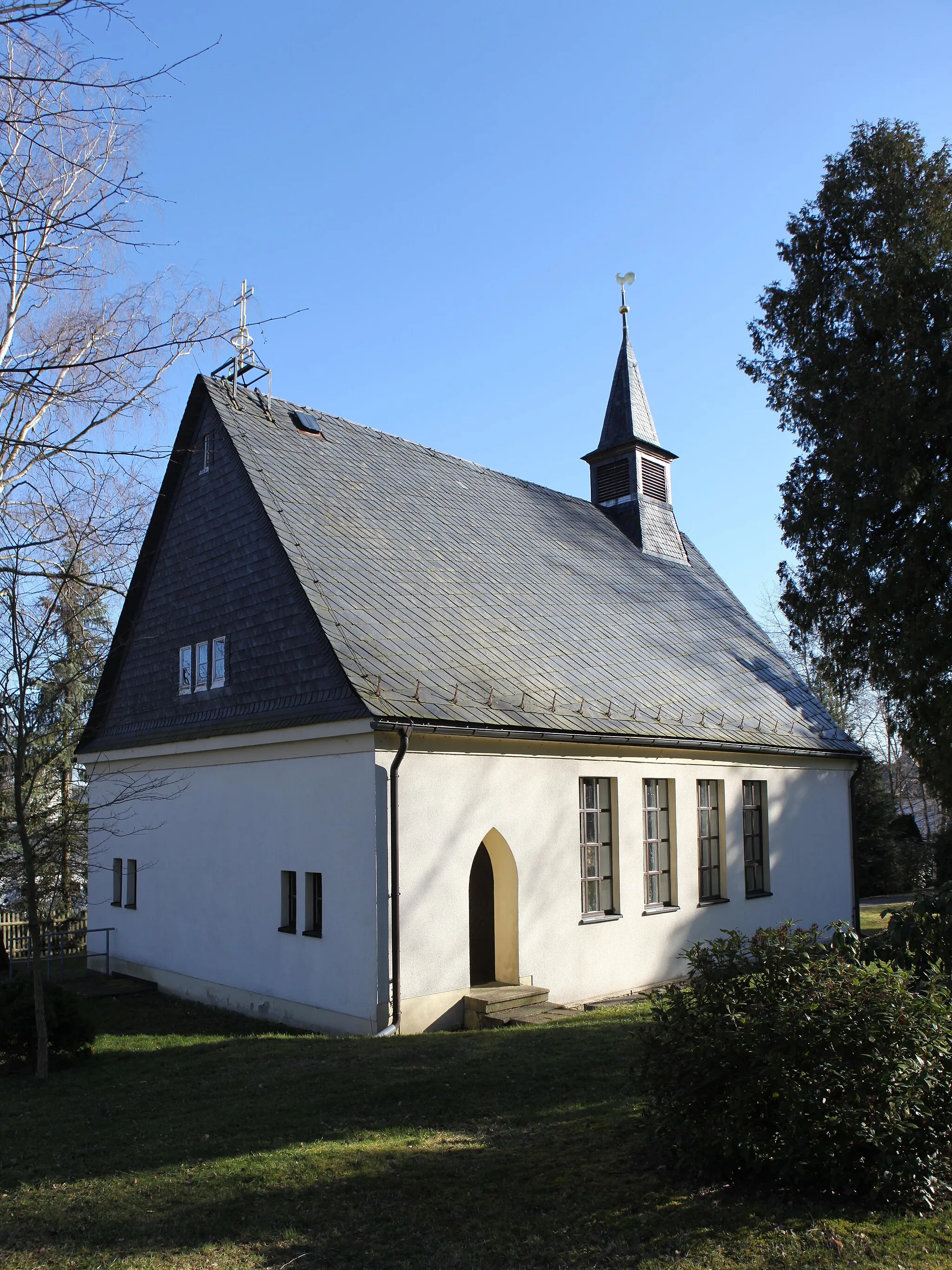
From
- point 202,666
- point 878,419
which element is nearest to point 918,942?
point 878,419

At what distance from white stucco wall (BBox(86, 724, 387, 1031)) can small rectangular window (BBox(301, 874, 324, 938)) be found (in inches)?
4.7

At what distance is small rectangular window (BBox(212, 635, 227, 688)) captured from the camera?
52.0ft

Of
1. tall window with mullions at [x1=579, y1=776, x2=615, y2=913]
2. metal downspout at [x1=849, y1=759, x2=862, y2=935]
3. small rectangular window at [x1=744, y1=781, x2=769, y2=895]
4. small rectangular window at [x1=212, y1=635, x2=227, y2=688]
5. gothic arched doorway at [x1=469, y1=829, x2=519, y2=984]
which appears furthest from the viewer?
metal downspout at [x1=849, y1=759, x2=862, y2=935]

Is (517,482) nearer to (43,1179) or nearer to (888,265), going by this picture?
(888,265)

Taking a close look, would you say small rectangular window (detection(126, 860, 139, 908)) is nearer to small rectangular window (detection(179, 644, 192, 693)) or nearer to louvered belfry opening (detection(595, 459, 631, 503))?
small rectangular window (detection(179, 644, 192, 693))

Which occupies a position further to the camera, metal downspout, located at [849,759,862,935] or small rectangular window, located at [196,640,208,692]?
metal downspout, located at [849,759,862,935]

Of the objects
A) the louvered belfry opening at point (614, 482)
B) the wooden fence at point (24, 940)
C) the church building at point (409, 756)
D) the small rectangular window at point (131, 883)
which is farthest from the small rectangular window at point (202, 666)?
the louvered belfry opening at point (614, 482)

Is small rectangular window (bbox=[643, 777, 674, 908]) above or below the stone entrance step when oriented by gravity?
above

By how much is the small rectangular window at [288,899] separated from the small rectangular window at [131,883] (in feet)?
18.3

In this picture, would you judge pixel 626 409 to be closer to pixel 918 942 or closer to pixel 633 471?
pixel 633 471

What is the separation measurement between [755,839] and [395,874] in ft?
30.4

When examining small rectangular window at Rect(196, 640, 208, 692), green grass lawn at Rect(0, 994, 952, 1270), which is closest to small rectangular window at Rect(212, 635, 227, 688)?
small rectangular window at Rect(196, 640, 208, 692)

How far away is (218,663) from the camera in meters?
16.0

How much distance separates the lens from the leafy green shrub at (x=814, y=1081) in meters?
5.64
